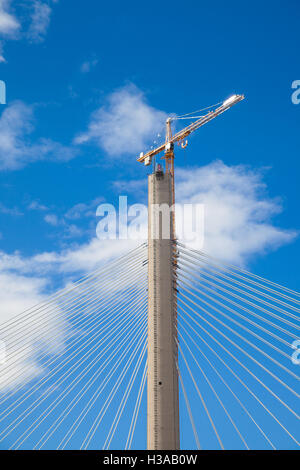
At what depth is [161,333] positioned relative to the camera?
70.9 ft

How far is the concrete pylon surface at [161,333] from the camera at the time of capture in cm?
2027

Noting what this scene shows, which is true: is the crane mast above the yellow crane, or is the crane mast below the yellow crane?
below

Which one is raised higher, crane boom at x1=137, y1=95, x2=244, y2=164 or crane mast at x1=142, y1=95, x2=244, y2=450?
crane boom at x1=137, y1=95, x2=244, y2=164

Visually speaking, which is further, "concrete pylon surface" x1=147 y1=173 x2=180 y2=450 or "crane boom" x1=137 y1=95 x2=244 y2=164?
"crane boom" x1=137 y1=95 x2=244 y2=164

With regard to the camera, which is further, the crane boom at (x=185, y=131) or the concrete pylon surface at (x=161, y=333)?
the crane boom at (x=185, y=131)

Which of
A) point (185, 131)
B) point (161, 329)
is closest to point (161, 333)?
point (161, 329)

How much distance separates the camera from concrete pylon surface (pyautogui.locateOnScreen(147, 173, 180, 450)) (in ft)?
66.5

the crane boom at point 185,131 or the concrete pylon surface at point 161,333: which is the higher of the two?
the crane boom at point 185,131

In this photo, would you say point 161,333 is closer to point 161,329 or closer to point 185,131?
point 161,329

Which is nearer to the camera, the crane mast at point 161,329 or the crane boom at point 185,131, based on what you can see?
the crane mast at point 161,329

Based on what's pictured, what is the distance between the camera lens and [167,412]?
20438mm

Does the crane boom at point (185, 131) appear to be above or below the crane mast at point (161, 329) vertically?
above

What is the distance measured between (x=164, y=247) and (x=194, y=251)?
65.6 inches
